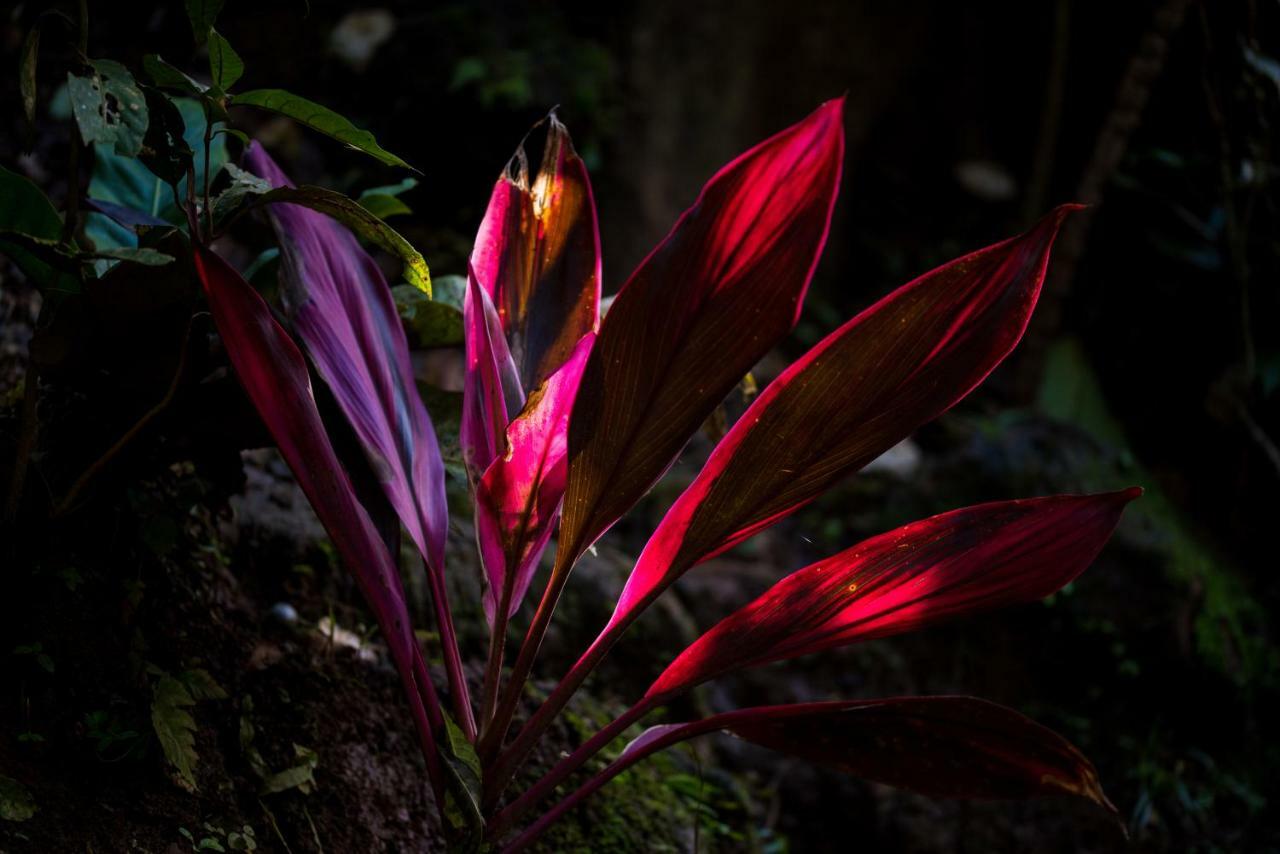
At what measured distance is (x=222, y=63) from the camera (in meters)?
0.81

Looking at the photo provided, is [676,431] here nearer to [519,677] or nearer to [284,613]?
[519,677]

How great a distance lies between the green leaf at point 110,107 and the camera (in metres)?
0.71

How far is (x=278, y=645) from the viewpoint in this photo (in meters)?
1.13

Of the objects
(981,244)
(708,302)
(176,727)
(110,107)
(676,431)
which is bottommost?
(981,244)

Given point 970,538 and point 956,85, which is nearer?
point 970,538

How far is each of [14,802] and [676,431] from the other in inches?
22.9

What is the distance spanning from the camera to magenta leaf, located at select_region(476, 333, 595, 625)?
0.85 m

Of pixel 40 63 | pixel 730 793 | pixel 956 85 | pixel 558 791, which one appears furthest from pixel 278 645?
pixel 956 85

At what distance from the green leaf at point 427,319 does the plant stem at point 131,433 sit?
0.95ft

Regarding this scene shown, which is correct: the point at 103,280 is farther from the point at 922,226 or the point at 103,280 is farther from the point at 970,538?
the point at 922,226

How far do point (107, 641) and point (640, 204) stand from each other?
2140 mm

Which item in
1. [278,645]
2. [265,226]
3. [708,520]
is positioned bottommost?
[278,645]

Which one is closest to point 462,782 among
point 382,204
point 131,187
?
point 382,204

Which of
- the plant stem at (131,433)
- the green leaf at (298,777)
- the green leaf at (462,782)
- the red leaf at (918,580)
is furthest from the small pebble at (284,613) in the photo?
the red leaf at (918,580)
